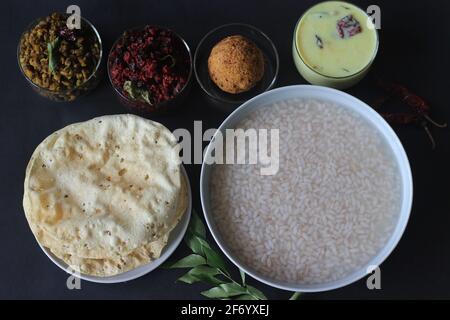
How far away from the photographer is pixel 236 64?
6.70ft

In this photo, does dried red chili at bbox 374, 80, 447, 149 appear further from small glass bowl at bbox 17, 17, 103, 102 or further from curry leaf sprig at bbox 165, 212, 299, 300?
small glass bowl at bbox 17, 17, 103, 102

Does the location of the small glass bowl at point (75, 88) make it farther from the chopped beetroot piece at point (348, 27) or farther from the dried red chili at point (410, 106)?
the dried red chili at point (410, 106)

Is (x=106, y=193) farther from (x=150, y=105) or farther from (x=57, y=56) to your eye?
(x=57, y=56)

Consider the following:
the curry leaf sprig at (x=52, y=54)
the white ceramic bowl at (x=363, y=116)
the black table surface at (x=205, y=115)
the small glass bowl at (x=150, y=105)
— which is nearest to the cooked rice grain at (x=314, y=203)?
the white ceramic bowl at (x=363, y=116)

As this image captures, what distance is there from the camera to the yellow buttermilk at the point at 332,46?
6.74 feet

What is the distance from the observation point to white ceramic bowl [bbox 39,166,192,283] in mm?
2031

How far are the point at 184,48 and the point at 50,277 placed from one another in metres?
0.89

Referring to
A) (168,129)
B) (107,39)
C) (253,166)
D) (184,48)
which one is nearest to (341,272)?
(253,166)

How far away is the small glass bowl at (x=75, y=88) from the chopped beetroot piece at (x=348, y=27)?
805mm

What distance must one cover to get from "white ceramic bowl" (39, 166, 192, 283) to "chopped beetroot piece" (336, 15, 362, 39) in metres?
0.73

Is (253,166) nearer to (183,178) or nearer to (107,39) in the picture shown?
(183,178)

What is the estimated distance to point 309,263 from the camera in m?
2.00

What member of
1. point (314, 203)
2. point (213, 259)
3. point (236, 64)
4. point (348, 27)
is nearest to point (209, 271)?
point (213, 259)

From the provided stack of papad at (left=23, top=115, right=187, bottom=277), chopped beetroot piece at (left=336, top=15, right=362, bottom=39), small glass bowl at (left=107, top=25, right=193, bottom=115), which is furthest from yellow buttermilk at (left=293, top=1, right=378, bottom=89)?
stack of papad at (left=23, top=115, right=187, bottom=277)
